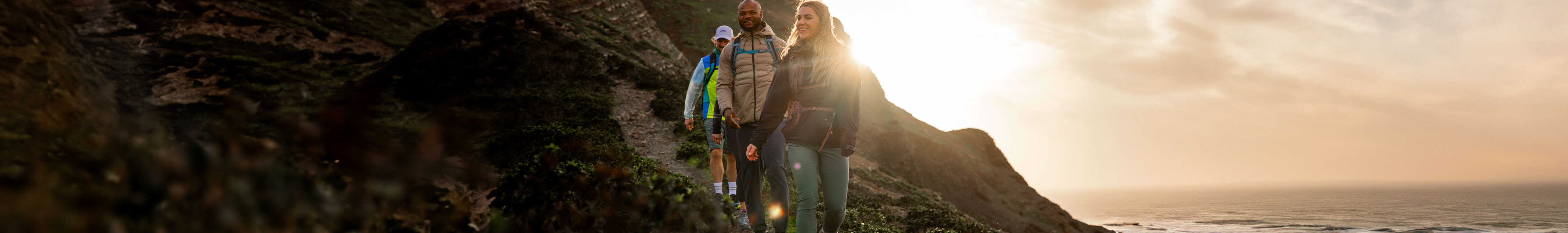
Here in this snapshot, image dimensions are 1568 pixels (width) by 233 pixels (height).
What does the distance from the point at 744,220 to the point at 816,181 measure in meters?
2.98

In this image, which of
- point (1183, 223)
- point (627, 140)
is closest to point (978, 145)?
point (627, 140)

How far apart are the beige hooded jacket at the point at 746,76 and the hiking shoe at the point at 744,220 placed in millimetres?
1728

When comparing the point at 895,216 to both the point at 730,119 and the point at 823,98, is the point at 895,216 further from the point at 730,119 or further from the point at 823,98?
the point at 823,98

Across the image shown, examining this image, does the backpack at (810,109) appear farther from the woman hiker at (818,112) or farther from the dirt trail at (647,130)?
the dirt trail at (647,130)

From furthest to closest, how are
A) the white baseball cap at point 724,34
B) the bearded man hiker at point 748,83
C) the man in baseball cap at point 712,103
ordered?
the white baseball cap at point 724,34 < the man in baseball cap at point 712,103 < the bearded man hiker at point 748,83

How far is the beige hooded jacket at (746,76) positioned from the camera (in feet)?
20.0

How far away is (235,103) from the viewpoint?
2457 mm

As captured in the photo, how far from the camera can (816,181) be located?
4.80 metres

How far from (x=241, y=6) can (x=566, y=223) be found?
23.9m

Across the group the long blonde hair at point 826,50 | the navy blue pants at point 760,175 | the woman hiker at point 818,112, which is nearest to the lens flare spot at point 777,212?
the navy blue pants at point 760,175

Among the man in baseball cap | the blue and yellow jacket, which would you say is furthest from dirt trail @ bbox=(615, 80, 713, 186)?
the blue and yellow jacket

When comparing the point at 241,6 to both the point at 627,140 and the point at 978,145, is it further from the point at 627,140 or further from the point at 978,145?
the point at 978,145

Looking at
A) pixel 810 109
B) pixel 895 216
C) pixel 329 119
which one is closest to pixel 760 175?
pixel 810 109

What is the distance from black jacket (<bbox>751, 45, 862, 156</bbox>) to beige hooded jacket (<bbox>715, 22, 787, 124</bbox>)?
42.2 inches
